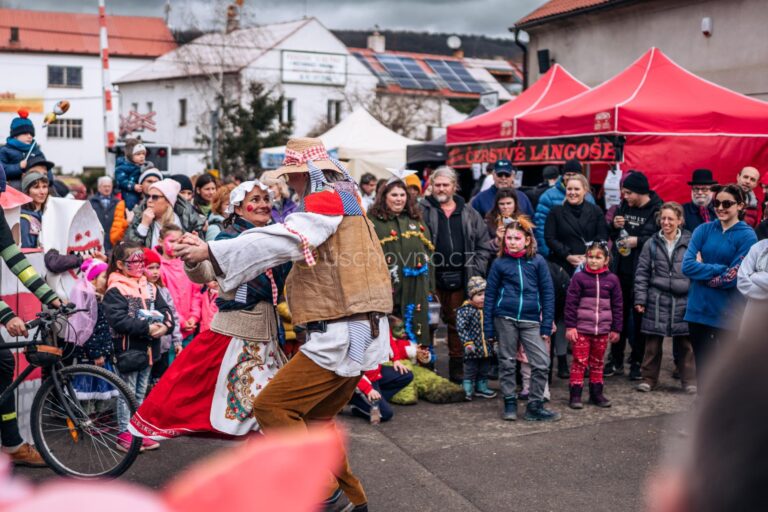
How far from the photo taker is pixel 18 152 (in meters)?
7.98

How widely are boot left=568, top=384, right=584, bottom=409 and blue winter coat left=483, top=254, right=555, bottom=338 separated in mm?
571

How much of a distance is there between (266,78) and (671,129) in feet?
131

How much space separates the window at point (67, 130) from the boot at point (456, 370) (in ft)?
185

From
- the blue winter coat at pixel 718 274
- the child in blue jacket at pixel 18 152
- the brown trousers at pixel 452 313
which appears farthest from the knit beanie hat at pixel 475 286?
the child in blue jacket at pixel 18 152

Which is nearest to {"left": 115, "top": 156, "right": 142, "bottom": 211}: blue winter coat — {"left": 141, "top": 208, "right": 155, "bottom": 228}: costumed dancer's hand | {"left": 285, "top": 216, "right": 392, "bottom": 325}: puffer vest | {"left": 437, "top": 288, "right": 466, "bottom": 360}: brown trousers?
{"left": 141, "top": 208, "right": 155, "bottom": 228}: costumed dancer's hand

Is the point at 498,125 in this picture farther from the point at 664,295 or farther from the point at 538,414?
the point at 538,414

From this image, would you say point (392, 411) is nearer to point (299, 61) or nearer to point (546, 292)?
point (546, 292)

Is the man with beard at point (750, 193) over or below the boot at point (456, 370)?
over

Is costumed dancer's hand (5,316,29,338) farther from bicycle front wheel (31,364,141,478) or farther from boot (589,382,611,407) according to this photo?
boot (589,382,611,407)

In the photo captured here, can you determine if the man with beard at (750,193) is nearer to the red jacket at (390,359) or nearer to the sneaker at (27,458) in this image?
the red jacket at (390,359)

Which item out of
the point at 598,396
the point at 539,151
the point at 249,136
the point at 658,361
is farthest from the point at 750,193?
the point at 249,136

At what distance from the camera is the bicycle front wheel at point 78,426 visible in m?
5.18

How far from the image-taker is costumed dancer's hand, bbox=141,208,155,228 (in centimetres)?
734

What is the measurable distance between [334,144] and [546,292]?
13852mm
